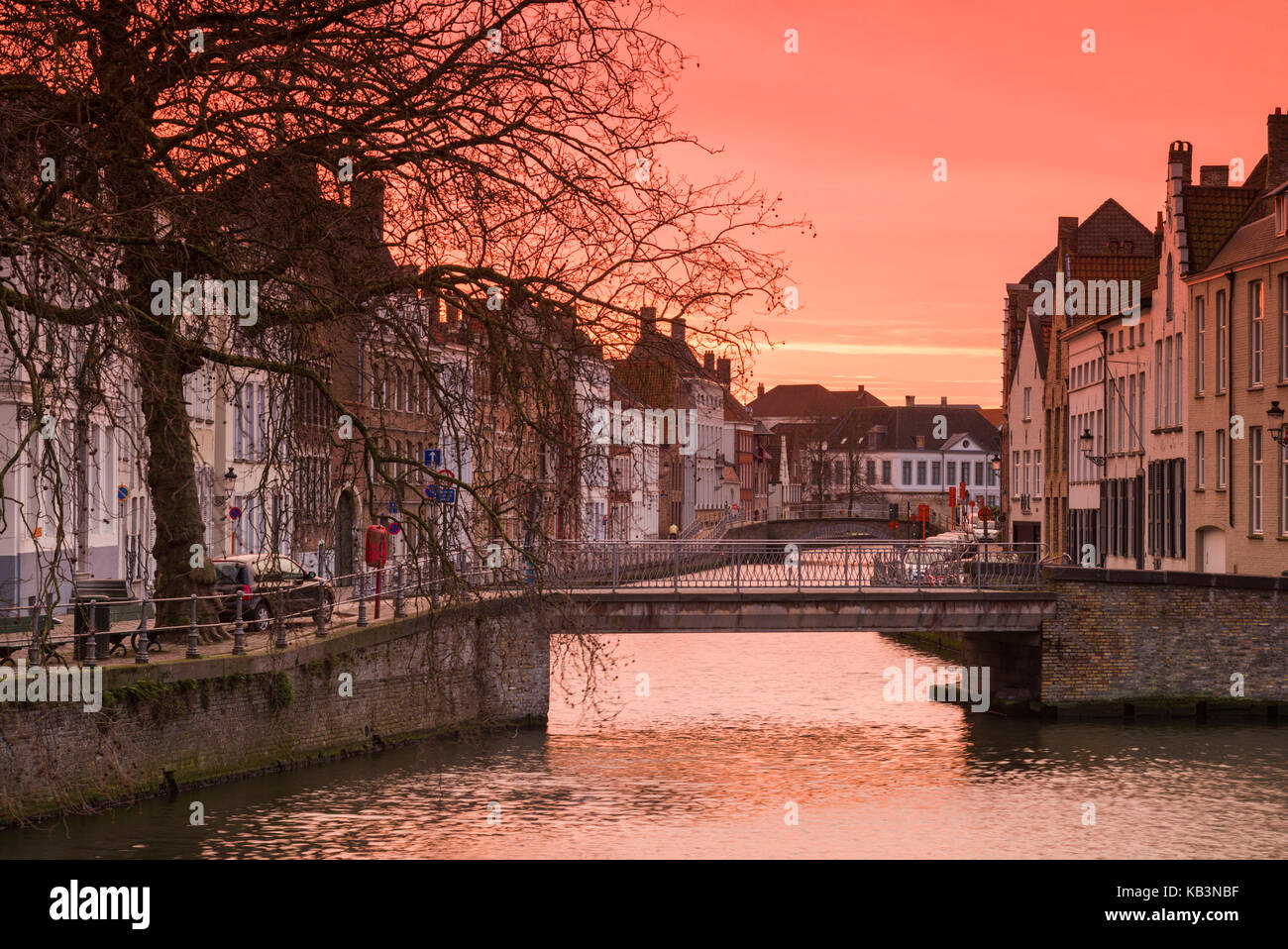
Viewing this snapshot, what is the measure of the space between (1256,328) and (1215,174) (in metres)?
15.0

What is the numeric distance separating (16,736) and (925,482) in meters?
136

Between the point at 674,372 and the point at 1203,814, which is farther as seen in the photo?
the point at 1203,814

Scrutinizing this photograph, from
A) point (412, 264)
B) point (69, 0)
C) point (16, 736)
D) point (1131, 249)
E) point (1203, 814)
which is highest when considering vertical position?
point (1131, 249)

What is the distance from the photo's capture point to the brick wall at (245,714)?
2045cm

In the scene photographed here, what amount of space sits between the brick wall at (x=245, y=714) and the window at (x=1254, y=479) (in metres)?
16.2

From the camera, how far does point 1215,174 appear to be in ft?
178

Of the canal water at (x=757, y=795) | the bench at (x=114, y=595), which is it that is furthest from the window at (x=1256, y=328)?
the bench at (x=114, y=595)

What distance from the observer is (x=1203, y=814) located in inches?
981

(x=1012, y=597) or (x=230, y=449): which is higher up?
(x=230, y=449)

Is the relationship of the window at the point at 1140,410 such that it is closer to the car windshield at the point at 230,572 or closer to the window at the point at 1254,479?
the window at the point at 1254,479

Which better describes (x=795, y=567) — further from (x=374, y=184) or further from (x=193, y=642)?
(x=374, y=184)
